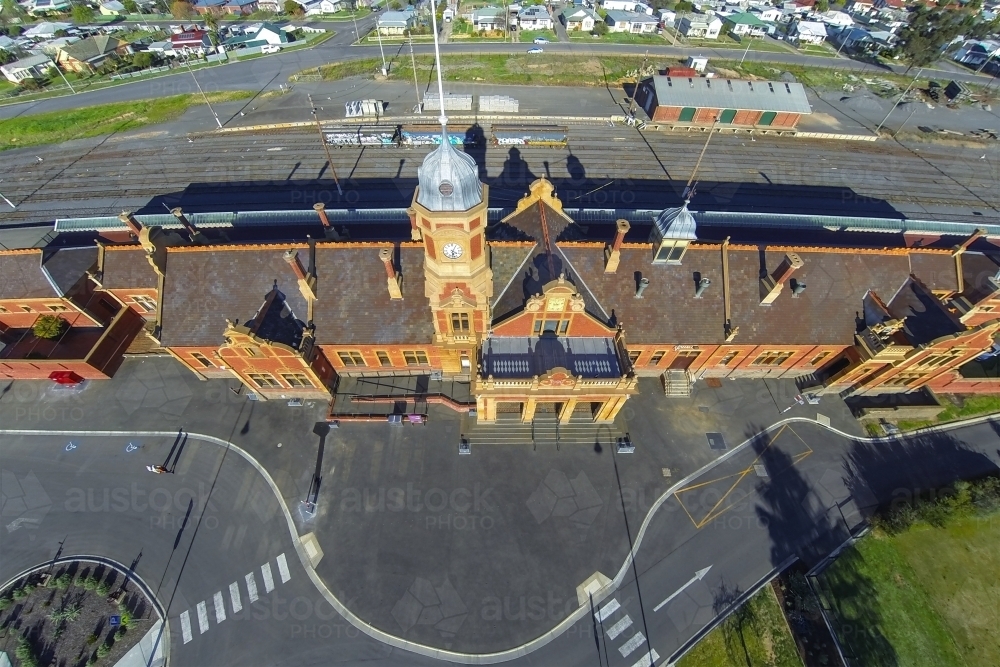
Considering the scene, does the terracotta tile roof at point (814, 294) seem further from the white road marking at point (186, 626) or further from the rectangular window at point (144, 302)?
the rectangular window at point (144, 302)

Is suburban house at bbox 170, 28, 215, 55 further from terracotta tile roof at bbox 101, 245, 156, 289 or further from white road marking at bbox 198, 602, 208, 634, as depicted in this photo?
white road marking at bbox 198, 602, 208, 634

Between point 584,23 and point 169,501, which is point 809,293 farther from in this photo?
point 584,23

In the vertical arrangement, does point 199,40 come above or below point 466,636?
above

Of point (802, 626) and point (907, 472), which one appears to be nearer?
point (802, 626)

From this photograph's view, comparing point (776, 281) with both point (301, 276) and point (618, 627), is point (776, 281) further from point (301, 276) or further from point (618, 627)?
point (301, 276)

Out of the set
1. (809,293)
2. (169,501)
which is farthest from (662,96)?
(169,501)

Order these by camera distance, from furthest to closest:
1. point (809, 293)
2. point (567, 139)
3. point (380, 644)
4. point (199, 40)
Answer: point (199, 40)
point (567, 139)
point (809, 293)
point (380, 644)

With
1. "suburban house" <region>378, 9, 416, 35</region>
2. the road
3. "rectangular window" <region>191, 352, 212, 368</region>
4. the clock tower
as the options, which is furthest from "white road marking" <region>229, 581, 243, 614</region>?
"suburban house" <region>378, 9, 416, 35</region>
